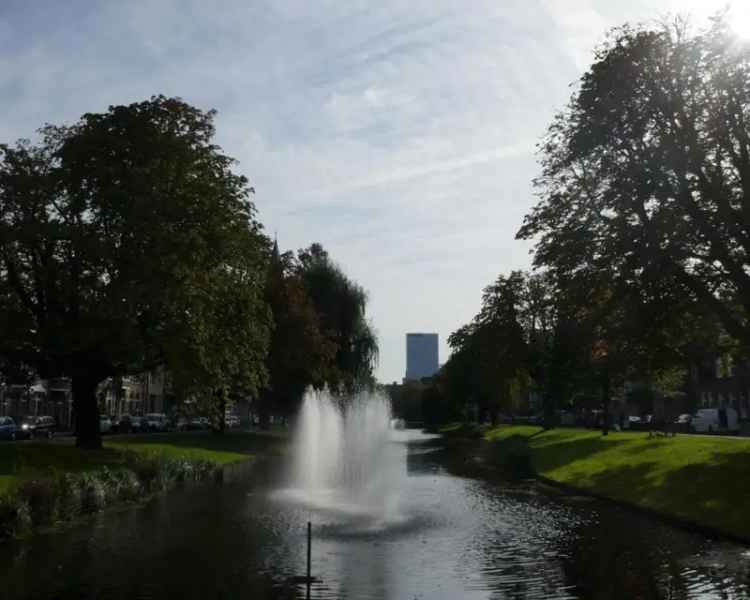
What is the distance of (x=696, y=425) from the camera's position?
7231 cm

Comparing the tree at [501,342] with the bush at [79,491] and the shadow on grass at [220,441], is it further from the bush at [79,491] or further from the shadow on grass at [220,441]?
the bush at [79,491]

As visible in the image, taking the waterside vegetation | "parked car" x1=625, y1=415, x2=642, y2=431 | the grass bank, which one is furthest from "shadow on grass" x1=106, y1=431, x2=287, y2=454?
"parked car" x1=625, y1=415, x2=642, y2=431

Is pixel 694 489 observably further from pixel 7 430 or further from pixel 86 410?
pixel 7 430

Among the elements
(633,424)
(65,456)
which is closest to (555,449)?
(65,456)

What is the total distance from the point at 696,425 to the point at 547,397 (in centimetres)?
1445

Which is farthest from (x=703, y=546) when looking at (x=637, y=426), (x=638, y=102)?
(x=637, y=426)

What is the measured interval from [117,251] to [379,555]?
926 inches

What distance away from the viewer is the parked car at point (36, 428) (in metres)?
63.4

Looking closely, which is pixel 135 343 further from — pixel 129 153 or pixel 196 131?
pixel 196 131

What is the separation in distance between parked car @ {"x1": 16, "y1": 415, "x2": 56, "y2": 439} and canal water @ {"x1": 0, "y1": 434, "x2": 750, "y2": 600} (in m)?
39.7

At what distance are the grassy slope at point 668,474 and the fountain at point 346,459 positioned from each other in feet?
27.1

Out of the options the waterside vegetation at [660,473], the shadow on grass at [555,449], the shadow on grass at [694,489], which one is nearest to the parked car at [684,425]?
the shadow on grass at [555,449]

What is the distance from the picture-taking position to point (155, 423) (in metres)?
86.8

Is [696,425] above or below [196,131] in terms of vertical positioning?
below
